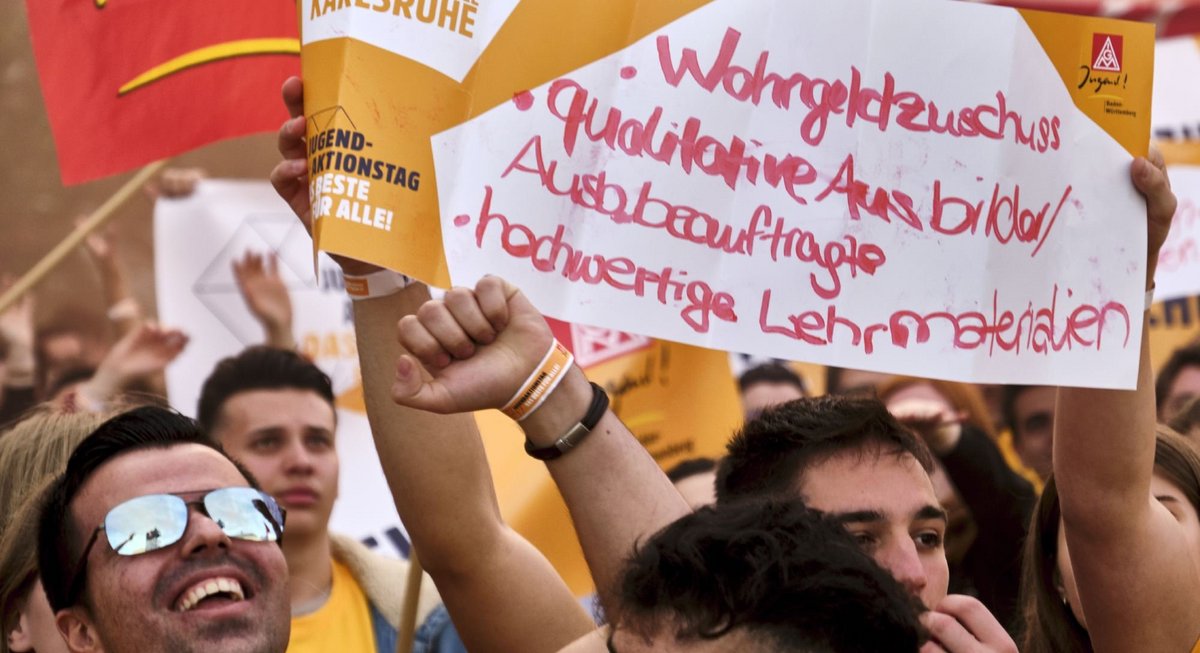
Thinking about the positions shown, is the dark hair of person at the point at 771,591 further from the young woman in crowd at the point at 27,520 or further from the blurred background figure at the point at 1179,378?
the blurred background figure at the point at 1179,378

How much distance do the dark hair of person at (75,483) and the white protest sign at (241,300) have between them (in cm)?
209

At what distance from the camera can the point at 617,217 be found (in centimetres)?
244

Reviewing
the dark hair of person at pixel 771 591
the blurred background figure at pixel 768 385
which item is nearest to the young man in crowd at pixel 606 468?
the dark hair of person at pixel 771 591

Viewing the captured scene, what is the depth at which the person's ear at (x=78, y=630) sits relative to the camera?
243 cm

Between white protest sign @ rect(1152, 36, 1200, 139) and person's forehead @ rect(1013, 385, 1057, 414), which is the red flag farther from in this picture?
white protest sign @ rect(1152, 36, 1200, 139)

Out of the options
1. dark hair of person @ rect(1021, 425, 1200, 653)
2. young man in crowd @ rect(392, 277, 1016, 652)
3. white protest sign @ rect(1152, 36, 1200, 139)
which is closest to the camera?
young man in crowd @ rect(392, 277, 1016, 652)

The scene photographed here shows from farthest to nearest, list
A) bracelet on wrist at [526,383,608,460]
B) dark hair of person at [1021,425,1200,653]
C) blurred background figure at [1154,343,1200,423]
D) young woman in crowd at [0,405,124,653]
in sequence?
blurred background figure at [1154,343,1200,423], dark hair of person at [1021,425,1200,653], young woman in crowd at [0,405,124,653], bracelet on wrist at [526,383,608,460]

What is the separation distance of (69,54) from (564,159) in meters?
1.50

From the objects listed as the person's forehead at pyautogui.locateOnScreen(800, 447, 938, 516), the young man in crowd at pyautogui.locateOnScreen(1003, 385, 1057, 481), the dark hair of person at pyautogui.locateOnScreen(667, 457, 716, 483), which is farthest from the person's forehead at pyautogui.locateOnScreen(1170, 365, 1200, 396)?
the person's forehead at pyautogui.locateOnScreen(800, 447, 938, 516)

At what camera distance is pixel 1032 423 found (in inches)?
207

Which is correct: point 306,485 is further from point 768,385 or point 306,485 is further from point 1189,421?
point 1189,421

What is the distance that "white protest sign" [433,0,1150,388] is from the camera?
2.43 metres

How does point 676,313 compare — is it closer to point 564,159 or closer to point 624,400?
point 564,159

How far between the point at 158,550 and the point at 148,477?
5.0 inches
